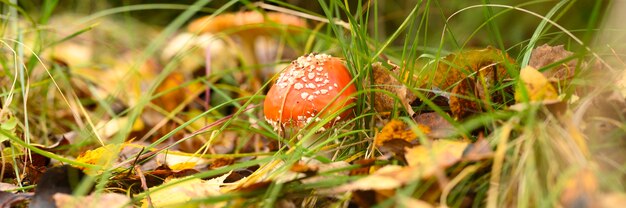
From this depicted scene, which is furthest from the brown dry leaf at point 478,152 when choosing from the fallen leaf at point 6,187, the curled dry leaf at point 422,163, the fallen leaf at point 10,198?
the fallen leaf at point 6,187

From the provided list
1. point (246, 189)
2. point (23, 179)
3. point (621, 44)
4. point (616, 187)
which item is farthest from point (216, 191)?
point (621, 44)

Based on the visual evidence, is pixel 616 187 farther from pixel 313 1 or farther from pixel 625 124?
pixel 313 1

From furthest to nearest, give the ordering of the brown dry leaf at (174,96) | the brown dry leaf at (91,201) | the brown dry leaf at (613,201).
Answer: the brown dry leaf at (174,96)
the brown dry leaf at (91,201)
the brown dry leaf at (613,201)

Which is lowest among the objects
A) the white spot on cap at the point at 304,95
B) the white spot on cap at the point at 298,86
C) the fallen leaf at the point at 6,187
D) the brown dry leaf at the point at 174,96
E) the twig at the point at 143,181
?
the brown dry leaf at the point at 174,96

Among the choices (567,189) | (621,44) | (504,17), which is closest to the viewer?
(567,189)

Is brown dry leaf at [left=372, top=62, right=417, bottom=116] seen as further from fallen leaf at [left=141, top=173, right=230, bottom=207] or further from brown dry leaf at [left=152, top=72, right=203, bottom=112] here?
brown dry leaf at [left=152, top=72, right=203, bottom=112]

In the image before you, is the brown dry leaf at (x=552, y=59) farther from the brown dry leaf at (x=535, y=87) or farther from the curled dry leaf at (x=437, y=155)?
the curled dry leaf at (x=437, y=155)

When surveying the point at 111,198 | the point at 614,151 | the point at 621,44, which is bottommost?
the point at 111,198
